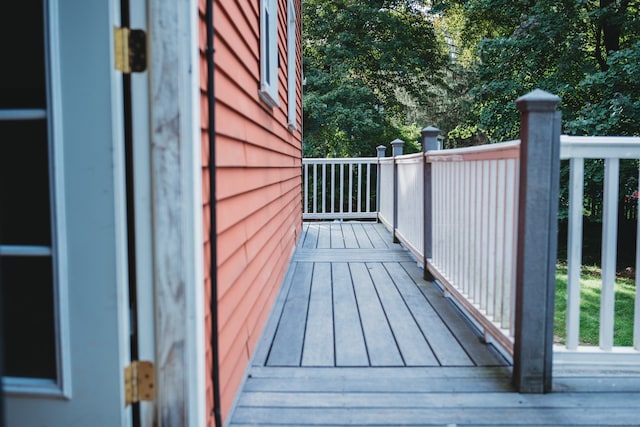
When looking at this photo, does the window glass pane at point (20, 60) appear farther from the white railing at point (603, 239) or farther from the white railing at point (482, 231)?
the white railing at point (603, 239)

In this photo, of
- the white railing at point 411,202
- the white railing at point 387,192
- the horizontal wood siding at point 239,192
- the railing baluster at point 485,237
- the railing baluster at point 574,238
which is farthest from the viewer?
the white railing at point 387,192

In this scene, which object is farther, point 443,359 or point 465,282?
point 465,282

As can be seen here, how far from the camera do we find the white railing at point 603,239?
2.09 metres

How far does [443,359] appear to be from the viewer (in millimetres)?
2402

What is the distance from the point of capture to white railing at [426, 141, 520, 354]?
221 centimetres

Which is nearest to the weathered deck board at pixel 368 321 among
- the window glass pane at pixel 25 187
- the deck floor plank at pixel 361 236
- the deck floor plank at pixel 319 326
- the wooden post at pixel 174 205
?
the deck floor plank at pixel 319 326

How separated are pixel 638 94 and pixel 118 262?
810 centimetres

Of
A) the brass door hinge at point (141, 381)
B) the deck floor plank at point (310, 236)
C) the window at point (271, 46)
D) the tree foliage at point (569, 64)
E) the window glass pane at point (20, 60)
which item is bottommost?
the deck floor plank at point (310, 236)

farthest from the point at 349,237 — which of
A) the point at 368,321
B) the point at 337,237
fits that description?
the point at 368,321

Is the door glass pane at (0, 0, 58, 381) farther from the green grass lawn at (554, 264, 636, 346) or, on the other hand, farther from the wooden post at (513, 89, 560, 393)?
the green grass lawn at (554, 264, 636, 346)

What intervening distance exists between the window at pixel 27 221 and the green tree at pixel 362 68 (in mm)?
11927

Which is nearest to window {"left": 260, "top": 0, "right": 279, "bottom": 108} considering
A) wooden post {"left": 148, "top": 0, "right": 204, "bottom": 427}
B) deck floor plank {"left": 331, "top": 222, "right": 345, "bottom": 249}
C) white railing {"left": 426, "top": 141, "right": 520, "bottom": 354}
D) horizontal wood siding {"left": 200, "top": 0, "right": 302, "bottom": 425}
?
horizontal wood siding {"left": 200, "top": 0, "right": 302, "bottom": 425}

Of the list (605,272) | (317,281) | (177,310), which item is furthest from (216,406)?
(317,281)

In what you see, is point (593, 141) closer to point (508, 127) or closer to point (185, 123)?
point (185, 123)
